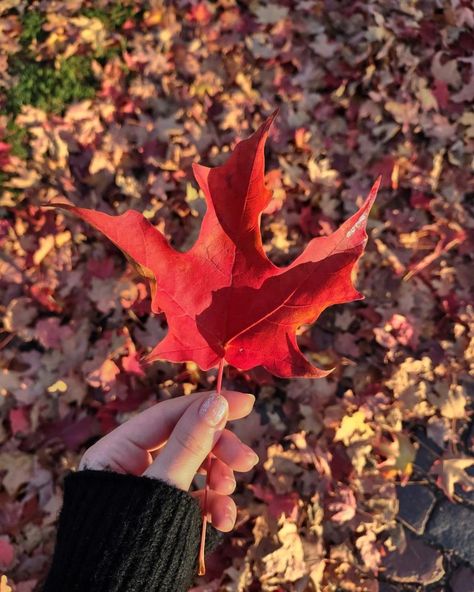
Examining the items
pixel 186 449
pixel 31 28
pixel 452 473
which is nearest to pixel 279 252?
pixel 452 473

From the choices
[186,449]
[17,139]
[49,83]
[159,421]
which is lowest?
[159,421]

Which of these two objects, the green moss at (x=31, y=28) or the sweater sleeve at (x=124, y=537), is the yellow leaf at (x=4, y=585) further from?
the green moss at (x=31, y=28)

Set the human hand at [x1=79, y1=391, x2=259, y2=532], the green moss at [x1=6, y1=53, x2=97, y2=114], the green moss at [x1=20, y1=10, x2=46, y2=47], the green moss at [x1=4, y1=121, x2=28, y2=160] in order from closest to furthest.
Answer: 1. the human hand at [x1=79, y1=391, x2=259, y2=532]
2. the green moss at [x1=4, y1=121, x2=28, y2=160]
3. the green moss at [x1=6, y1=53, x2=97, y2=114]
4. the green moss at [x1=20, y1=10, x2=46, y2=47]

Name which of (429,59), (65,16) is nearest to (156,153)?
(65,16)

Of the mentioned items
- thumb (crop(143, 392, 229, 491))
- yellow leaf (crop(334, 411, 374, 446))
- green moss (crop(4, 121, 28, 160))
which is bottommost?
yellow leaf (crop(334, 411, 374, 446))

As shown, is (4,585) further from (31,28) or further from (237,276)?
(31,28)

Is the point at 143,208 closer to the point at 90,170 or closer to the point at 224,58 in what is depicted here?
the point at 90,170

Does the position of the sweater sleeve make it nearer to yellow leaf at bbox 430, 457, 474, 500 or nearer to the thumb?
the thumb

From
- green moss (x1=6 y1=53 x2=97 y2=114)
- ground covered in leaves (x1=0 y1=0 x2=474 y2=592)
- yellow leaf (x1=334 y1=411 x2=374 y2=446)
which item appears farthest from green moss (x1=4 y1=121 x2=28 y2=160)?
yellow leaf (x1=334 y1=411 x2=374 y2=446)
